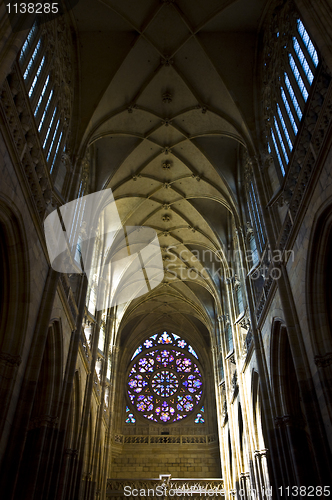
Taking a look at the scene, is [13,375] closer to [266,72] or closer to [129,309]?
[266,72]

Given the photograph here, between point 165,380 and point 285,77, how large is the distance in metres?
19.4

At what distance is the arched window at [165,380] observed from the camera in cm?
2480

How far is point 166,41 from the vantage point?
48.4 ft

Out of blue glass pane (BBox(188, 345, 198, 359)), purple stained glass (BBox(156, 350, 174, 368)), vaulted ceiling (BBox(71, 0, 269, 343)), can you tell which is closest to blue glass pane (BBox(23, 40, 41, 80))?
vaulted ceiling (BBox(71, 0, 269, 343))

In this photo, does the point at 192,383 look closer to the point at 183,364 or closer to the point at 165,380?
the point at 183,364

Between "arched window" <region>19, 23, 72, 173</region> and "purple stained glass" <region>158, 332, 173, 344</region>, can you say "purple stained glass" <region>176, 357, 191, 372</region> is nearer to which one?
"purple stained glass" <region>158, 332, 173, 344</region>

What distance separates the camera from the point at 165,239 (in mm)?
22578

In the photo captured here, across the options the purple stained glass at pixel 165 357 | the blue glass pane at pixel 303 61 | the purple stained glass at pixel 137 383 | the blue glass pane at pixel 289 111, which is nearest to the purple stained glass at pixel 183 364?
the purple stained glass at pixel 165 357

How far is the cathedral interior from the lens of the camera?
8.62m

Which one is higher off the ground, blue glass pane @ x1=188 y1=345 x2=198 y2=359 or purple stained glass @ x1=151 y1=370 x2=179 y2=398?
blue glass pane @ x1=188 y1=345 x2=198 y2=359

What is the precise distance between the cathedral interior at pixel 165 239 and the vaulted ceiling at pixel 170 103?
0.22 ft

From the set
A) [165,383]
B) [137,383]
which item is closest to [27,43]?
[137,383]

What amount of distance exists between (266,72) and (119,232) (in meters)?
9.93

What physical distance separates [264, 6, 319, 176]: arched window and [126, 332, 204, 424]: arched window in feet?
55.8
